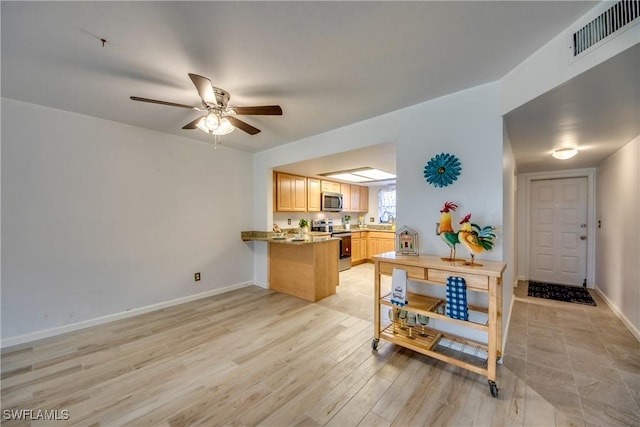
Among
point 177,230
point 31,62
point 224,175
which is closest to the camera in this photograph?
point 31,62

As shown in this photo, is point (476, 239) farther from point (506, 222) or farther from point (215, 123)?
point (215, 123)

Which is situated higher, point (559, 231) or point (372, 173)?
Answer: point (372, 173)

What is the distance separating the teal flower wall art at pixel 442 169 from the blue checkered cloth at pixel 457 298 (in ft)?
2.99

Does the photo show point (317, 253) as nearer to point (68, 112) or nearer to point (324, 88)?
point (324, 88)

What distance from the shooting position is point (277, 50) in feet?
5.49

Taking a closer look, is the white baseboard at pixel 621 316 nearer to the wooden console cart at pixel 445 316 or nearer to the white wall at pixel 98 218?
the wooden console cart at pixel 445 316

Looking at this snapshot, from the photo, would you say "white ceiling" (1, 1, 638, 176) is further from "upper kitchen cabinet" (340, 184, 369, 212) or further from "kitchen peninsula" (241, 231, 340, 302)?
"upper kitchen cabinet" (340, 184, 369, 212)

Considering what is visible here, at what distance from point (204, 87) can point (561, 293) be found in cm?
561

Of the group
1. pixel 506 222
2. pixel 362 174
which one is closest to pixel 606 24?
pixel 506 222

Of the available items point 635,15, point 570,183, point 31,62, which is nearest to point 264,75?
point 31,62

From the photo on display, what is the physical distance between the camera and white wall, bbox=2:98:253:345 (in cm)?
245

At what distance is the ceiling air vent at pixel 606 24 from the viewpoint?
1147 millimetres

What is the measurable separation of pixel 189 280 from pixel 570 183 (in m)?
6.64

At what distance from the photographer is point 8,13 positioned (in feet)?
4.47
